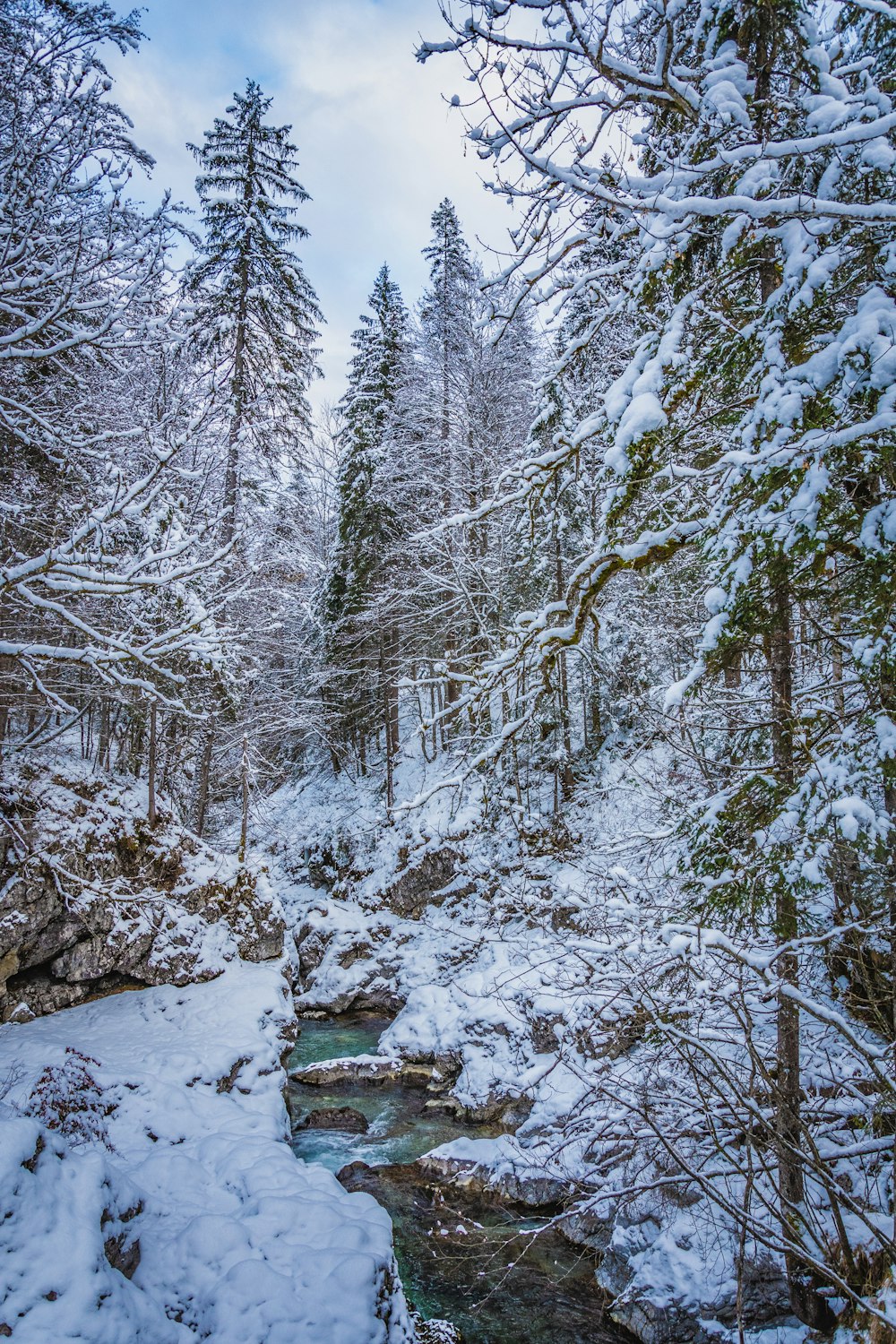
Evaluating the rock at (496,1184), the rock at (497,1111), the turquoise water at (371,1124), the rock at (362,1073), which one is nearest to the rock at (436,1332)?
the rock at (496,1184)

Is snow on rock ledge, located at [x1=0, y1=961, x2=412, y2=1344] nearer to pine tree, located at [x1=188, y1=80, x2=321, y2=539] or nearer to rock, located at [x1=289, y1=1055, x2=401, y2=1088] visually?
rock, located at [x1=289, y1=1055, x2=401, y2=1088]

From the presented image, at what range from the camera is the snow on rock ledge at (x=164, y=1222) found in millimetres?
3352

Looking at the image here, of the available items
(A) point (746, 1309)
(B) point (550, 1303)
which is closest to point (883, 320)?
(A) point (746, 1309)

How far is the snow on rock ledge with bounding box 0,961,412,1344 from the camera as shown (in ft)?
11.0

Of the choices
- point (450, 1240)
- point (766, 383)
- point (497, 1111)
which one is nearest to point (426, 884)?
point (497, 1111)

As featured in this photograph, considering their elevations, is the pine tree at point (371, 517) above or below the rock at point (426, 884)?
above

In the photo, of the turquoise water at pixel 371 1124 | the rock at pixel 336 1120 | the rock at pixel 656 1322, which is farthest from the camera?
the rock at pixel 336 1120

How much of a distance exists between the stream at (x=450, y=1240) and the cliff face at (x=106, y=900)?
113 inches

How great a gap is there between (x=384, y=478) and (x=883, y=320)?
16.1m

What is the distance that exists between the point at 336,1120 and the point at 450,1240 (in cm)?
317

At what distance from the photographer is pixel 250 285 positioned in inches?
574

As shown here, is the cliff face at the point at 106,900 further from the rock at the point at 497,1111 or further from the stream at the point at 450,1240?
the rock at the point at 497,1111

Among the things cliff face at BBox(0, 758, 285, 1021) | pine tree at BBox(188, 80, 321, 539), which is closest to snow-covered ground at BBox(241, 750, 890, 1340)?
cliff face at BBox(0, 758, 285, 1021)

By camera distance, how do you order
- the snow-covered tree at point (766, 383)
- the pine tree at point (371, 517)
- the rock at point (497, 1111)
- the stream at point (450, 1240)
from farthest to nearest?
1. the pine tree at point (371, 517)
2. the rock at point (497, 1111)
3. the stream at point (450, 1240)
4. the snow-covered tree at point (766, 383)
